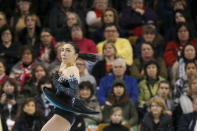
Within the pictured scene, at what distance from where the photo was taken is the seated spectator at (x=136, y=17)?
15.4 m

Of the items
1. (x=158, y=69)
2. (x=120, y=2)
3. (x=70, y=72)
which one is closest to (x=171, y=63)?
(x=158, y=69)

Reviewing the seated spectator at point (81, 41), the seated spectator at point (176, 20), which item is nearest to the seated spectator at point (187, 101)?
the seated spectator at point (176, 20)

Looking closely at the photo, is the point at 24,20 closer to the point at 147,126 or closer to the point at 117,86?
the point at 117,86

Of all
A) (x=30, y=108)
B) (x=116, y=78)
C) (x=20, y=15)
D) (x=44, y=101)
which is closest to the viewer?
(x=30, y=108)

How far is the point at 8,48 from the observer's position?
1491cm

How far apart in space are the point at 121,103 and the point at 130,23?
105 inches

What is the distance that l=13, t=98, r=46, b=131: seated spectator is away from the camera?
42.4 ft

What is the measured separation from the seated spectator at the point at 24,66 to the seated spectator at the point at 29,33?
685 mm

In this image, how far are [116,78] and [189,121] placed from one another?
177cm

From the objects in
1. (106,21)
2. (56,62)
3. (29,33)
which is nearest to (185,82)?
(106,21)

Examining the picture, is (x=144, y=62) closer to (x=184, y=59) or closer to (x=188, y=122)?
(x=184, y=59)

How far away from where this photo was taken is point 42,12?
1642 centimetres

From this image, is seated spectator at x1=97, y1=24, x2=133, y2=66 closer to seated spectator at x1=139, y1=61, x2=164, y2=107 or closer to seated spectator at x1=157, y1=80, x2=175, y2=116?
seated spectator at x1=139, y1=61, x2=164, y2=107

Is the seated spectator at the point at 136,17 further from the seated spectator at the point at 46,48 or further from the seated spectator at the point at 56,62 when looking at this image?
the seated spectator at the point at 56,62
